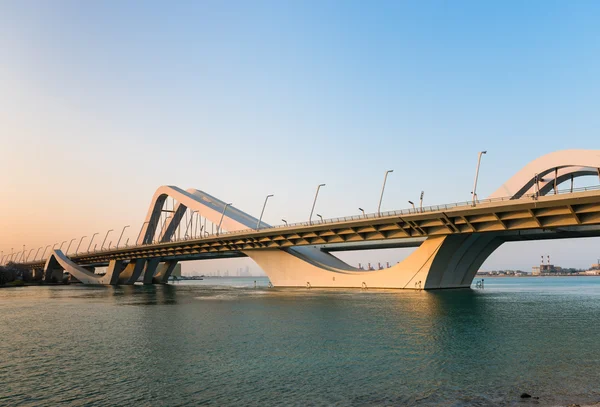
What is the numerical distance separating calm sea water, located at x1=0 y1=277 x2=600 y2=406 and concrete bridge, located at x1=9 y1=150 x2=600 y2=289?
1466 cm

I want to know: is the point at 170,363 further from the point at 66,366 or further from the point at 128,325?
the point at 128,325

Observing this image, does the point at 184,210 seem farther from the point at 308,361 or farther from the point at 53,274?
the point at 308,361

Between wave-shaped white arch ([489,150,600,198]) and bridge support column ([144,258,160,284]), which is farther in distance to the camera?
bridge support column ([144,258,160,284])

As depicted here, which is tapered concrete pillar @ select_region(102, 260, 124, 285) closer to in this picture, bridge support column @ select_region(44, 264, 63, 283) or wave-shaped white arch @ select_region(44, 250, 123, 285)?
wave-shaped white arch @ select_region(44, 250, 123, 285)

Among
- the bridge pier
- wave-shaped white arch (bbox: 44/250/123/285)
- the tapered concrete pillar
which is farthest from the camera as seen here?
wave-shaped white arch (bbox: 44/250/123/285)

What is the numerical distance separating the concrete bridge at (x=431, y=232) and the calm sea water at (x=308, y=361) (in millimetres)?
14665

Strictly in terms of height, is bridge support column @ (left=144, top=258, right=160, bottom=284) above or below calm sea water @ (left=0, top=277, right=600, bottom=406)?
above

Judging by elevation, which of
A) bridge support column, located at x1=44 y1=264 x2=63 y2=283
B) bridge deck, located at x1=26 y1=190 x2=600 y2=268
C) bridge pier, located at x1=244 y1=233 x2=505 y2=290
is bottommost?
bridge support column, located at x1=44 y1=264 x2=63 y2=283

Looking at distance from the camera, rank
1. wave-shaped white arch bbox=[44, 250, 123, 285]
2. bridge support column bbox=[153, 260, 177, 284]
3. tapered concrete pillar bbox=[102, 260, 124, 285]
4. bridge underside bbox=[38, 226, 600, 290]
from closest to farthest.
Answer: bridge underside bbox=[38, 226, 600, 290], tapered concrete pillar bbox=[102, 260, 124, 285], wave-shaped white arch bbox=[44, 250, 123, 285], bridge support column bbox=[153, 260, 177, 284]

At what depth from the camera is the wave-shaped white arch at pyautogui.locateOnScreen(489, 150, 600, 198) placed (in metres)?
47.4

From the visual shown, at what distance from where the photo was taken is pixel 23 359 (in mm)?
20750

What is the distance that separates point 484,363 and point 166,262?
136541 mm

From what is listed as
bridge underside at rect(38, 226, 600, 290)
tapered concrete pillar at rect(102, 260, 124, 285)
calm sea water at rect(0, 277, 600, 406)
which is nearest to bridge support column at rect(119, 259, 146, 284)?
tapered concrete pillar at rect(102, 260, 124, 285)

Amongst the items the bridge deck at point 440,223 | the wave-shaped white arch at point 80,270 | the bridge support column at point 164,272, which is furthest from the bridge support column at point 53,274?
the bridge deck at point 440,223
